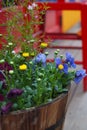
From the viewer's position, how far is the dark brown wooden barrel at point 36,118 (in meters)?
1.29

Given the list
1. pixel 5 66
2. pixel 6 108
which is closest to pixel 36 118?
pixel 6 108

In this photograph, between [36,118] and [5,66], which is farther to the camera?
[5,66]

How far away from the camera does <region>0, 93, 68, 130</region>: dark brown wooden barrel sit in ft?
4.23

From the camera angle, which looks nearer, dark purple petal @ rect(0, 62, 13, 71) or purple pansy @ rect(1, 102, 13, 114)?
purple pansy @ rect(1, 102, 13, 114)

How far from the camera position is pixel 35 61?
1528mm

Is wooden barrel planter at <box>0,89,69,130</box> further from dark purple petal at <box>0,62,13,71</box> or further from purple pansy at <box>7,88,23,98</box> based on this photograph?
dark purple petal at <box>0,62,13,71</box>

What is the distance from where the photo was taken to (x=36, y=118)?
1.33 metres

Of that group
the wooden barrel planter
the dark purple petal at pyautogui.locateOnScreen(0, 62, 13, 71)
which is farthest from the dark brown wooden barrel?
the dark purple petal at pyautogui.locateOnScreen(0, 62, 13, 71)

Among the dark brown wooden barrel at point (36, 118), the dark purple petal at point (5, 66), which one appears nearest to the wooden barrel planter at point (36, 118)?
the dark brown wooden barrel at point (36, 118)

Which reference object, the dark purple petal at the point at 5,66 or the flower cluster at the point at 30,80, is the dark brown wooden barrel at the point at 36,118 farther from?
the dark purple petal at the point at 5,66

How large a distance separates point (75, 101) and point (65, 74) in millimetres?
1173

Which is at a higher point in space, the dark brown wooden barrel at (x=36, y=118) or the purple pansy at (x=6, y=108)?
the purple pansy at (x=6, y=108)

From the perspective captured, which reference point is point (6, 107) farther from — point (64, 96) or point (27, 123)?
point (64, 96)

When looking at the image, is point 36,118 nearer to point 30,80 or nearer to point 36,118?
point 36,118
